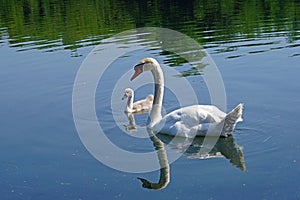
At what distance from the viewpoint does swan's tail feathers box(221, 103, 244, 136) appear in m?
9.11

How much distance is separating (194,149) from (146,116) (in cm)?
290

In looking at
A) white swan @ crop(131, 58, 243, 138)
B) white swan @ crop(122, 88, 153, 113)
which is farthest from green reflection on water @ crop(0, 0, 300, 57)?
white swan @ crop(131, 58, 243, 138)

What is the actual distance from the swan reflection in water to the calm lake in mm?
18

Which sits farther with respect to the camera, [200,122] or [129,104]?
[129,104]

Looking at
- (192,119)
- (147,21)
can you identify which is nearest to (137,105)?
(192,119)

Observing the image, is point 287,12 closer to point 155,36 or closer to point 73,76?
point 155,36

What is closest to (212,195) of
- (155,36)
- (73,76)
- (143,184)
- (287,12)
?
(143,184)

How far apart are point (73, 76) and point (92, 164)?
23.9 ft

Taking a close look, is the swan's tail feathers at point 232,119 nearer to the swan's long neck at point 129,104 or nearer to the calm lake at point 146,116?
the calm lake at point 146,116

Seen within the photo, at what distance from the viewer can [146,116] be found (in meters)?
12.2

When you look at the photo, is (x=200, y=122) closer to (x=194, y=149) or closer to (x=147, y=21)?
(x=194, y=149)

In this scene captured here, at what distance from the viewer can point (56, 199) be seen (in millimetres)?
7844

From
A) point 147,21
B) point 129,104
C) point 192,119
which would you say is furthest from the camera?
point 147,21

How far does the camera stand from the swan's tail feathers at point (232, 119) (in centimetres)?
911
